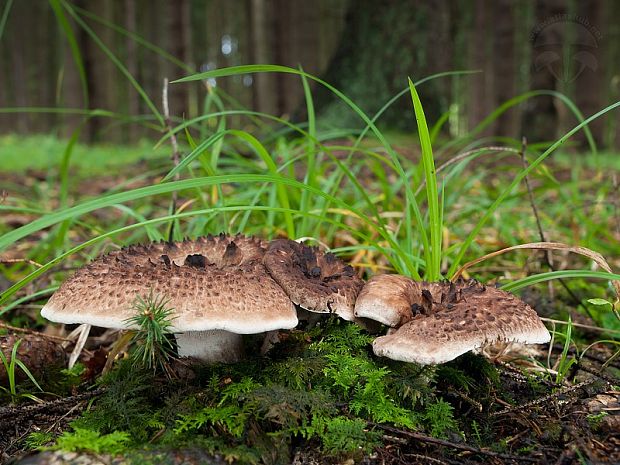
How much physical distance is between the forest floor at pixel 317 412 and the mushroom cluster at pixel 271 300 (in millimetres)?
154

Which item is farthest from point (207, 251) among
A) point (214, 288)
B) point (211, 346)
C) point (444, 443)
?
point (444, 443)

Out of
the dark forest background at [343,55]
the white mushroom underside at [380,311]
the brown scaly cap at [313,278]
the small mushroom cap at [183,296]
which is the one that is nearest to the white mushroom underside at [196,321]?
the small mushroom cap at [183,296]

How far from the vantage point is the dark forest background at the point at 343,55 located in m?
8.21

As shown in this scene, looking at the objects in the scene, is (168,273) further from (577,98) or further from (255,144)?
(577,98)

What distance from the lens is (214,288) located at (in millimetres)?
1686

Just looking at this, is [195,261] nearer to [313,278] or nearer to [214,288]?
[214,288]

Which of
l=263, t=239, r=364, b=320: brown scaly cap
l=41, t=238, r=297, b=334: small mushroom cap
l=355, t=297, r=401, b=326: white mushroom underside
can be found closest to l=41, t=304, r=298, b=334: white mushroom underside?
l=41, t=238, r=297, b=334: small mushroom cap

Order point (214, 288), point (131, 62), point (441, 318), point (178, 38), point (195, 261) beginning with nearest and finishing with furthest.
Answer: point (214, 288) < point (441, 318) < point (195, 261) < point (178, 38) < point (131, 62)

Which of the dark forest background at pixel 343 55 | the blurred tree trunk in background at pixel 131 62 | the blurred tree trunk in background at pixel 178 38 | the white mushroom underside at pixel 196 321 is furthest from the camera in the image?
the blurred tree trunk in background at pixel 131 62

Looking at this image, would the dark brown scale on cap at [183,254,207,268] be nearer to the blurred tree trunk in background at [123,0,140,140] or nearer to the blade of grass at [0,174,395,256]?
the blade of grass at [0,174,395,256]

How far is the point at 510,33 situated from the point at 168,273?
14184 millimetres

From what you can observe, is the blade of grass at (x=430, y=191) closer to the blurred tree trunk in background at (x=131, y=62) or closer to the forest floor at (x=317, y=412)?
the forest floor at (x=317, y=412)

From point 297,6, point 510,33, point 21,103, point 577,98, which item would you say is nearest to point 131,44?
point 297,6

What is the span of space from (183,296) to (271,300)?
273mm
